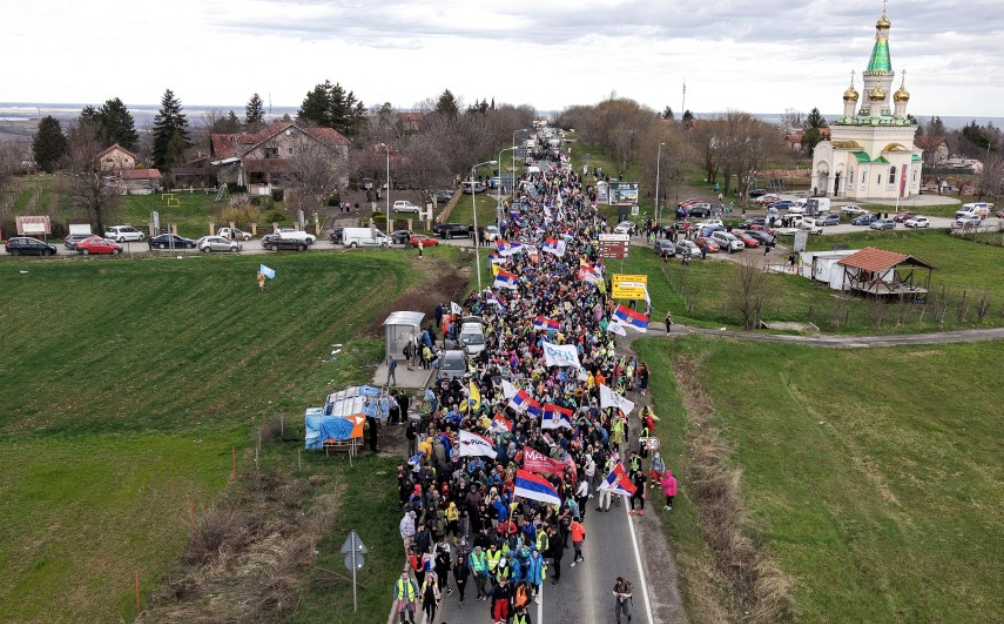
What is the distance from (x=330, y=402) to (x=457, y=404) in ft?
13.2

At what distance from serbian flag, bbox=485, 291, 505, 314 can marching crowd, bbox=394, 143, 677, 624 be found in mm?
71

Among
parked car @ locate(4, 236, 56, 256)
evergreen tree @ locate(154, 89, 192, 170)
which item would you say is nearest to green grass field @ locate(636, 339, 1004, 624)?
parked car @ locate(4, 236, 56, 256)

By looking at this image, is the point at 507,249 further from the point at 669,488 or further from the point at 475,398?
the point at 669,488

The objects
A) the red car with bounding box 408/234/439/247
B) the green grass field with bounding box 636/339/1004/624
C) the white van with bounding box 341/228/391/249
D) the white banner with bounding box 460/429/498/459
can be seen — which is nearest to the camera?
the green grass field with bounding box 636/339/1004/624

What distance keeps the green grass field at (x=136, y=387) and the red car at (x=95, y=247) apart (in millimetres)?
3448

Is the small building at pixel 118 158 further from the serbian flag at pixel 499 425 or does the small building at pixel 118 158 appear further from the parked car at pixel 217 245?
the serbian flag at pixel 499 425

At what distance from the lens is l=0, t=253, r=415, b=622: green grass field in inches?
760

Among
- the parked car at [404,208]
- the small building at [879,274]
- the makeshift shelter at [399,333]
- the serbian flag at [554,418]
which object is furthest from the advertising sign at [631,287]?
the parked car at [404,208]

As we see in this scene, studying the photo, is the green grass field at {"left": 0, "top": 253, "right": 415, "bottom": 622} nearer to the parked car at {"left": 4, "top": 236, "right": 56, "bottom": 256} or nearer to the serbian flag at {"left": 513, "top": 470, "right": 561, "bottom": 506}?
the parked car at {"left": 4, "top": 236, "right": 56, "bottom": 256}

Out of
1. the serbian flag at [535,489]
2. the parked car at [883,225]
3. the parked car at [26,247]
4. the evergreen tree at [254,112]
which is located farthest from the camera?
the evergreen tree at [254,112]

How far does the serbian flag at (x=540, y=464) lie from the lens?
763 inches

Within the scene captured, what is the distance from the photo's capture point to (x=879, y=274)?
154ft

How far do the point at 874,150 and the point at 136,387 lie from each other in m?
78.5

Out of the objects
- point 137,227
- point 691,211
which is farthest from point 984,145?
point 137,227
